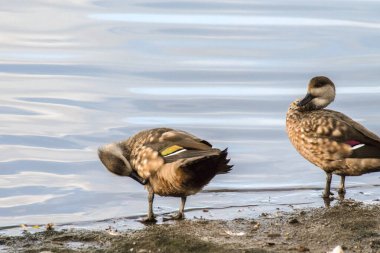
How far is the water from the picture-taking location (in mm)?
11391

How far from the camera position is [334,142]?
10.3 meters

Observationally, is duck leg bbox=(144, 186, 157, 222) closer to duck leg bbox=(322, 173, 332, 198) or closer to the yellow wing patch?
the yellow wing patch

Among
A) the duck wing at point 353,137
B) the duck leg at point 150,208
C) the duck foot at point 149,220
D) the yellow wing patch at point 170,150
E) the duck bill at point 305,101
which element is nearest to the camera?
the yellow wing patch at point 170,150

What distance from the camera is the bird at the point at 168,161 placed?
917 centimetres

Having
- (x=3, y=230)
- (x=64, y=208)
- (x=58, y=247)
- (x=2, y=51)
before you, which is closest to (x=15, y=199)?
(x=64, y=208)

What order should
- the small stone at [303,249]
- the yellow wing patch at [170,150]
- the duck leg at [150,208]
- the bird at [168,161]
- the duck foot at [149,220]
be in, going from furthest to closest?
the duck foot at [149,220], the duck leg at [150,208], the yellow wing patch at [170,150], the bird at [168,161], the small stone at [303,249]

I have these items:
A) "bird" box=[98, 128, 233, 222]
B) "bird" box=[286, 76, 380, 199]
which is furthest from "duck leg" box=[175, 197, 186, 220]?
"bird" box=[286, 76, 380, 199]

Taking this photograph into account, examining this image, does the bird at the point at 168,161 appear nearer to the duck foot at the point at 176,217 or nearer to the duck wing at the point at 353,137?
the duck foot at the point at 176,217

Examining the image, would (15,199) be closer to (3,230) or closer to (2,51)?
(3,230)

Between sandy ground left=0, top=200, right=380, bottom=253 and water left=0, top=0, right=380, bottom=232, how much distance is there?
2.60 feet

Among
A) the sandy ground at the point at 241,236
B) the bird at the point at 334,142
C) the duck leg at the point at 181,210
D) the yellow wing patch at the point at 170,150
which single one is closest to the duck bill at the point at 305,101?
the bird at the point at 334,142

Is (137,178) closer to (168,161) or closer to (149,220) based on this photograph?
(149,220)

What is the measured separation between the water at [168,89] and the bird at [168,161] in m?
0.49

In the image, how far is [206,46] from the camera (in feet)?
62.3
